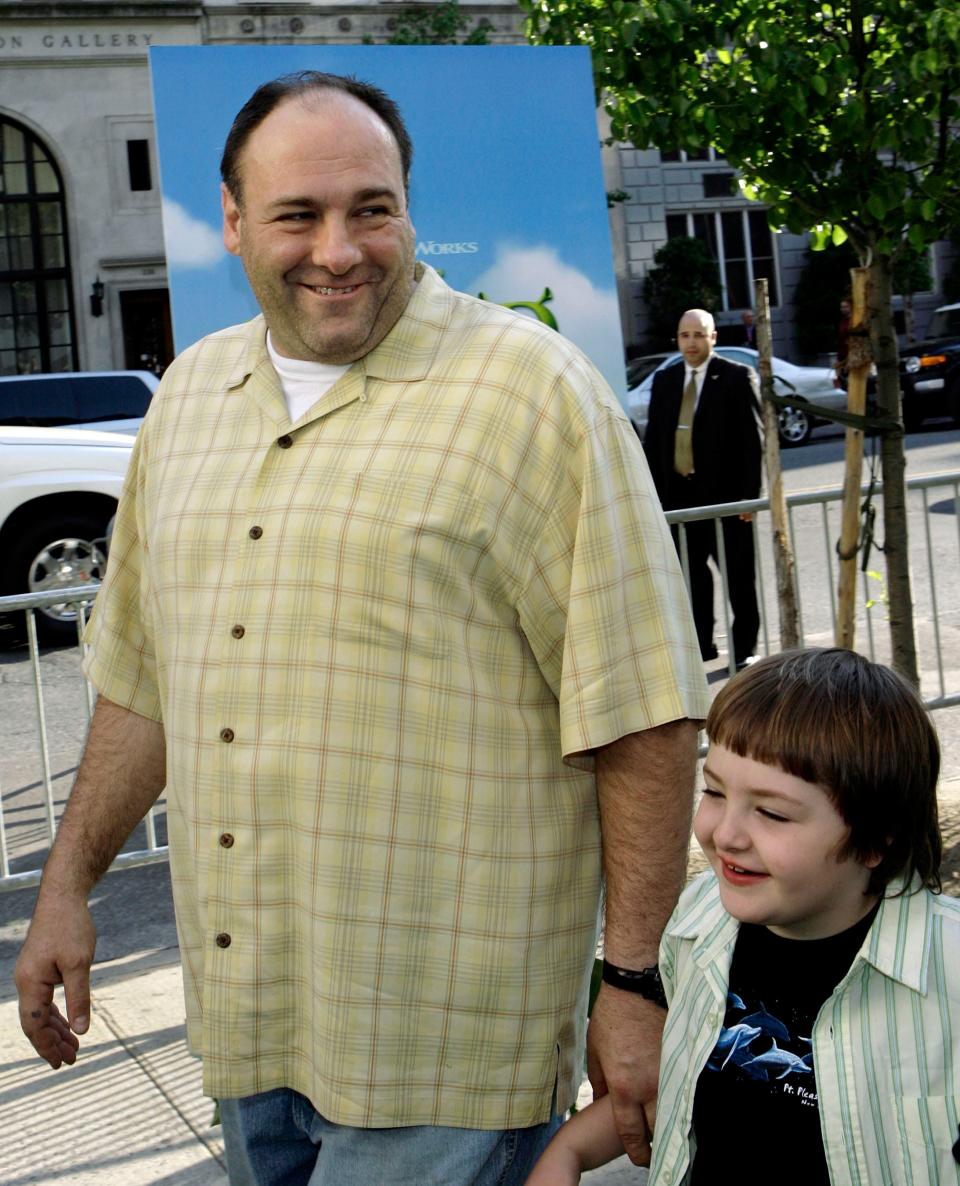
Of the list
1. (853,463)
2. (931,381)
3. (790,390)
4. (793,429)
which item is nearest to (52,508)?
(853,463)

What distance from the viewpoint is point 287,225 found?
2.25 m

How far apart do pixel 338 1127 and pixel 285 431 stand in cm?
95

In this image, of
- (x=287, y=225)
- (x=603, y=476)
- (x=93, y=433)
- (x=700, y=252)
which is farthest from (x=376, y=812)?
(x=700, y=252)

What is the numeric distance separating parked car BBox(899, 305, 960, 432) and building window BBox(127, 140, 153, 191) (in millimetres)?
14497

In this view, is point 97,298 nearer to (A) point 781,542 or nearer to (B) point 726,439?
(B) point 726,439

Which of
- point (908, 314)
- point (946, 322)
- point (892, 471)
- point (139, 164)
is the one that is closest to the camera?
point (892, 471)

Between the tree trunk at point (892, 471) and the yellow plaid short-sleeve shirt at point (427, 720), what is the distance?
A: 316 centimetres

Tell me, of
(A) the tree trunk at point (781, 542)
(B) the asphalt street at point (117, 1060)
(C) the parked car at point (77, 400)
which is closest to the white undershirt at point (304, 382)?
(B) the asphalt street at point (117, 1060)

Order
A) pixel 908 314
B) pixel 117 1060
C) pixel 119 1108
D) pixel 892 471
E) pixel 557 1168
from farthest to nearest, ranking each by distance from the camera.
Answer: pixel 908 314 < pixel 892 471 < pixel 117 1060 < pixel 119 1108 < pixel 557 1168

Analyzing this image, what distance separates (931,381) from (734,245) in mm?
12845

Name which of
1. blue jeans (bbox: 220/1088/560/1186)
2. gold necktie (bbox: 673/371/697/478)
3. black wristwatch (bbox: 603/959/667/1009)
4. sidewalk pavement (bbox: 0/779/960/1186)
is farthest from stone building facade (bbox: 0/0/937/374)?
black wristwatch (bbox: 603/959/667/1009)

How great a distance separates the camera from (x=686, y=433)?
9359 mm

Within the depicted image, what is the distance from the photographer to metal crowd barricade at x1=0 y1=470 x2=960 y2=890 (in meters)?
5.54

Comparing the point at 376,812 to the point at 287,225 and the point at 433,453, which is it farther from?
the point at 287,225
